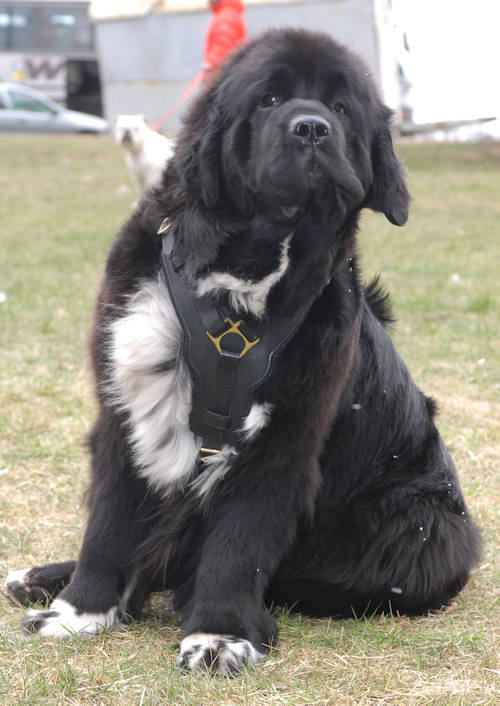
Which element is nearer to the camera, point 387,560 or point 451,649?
point 451,649

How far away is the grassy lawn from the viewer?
2586 mm

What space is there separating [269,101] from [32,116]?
935 inches

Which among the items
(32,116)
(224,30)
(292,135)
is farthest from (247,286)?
(32,116)

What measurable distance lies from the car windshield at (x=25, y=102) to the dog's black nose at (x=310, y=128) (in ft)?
78.7

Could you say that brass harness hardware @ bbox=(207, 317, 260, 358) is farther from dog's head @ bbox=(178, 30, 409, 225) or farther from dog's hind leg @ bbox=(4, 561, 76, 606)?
dog's hind leg @ bbox=(4, 561, 76, 606)

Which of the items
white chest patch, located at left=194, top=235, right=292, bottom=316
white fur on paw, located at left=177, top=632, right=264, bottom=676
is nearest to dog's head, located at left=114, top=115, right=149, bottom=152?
white chest patch, located at left=194, top=235, right=292, bottom=316

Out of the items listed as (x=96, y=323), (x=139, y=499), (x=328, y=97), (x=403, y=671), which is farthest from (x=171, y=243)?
(x=403, y=671)

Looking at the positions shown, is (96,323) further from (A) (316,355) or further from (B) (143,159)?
(B) (143,159)

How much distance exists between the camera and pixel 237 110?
8.93 ft

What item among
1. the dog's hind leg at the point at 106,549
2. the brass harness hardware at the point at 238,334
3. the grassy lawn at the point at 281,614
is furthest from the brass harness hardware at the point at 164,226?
the grassy lawn at the point at 281,614

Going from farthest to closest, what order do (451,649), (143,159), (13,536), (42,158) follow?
(42,158), (143,159), (13,536), (451,649)

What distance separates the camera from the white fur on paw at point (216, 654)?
2.68m

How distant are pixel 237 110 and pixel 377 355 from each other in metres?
0.99

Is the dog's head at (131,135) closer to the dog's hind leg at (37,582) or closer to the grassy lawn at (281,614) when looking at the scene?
the grassy lawn at (281,614)
